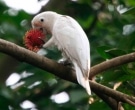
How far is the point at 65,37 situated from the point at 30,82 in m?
0.92

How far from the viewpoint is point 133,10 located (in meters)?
2.47

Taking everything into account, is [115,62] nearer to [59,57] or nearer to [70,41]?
[70,41]

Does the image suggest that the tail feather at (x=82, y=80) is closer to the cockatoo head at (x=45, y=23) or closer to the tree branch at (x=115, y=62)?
the tree branch at (x=115, y=62)

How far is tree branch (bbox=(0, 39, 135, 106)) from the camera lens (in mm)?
1943

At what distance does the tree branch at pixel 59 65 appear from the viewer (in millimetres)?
1943

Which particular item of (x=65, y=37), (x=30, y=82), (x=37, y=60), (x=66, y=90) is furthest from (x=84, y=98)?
(x=37, y=60)

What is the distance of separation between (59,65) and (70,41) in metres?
→ 0.24

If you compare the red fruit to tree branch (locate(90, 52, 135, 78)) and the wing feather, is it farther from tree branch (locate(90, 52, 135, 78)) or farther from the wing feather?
tree branch (locate(90, 52, 135, 78))

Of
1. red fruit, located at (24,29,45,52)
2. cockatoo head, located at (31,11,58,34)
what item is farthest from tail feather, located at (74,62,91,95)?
cockatoo head, located at (31,11,58,34)

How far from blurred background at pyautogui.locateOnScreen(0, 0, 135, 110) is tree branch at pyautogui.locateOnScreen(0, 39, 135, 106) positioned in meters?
0.20

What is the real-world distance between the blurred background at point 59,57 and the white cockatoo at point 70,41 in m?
0.14

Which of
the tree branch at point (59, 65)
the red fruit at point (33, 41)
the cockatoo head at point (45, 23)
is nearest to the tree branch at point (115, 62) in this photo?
the tree branch at point (59, 65)

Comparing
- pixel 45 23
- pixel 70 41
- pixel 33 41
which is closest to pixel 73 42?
pixel 70 41

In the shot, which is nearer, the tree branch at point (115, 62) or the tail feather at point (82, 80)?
the tail feather at point (82, 80)
